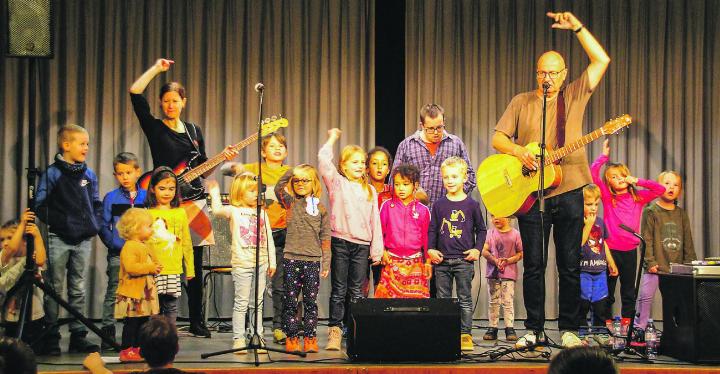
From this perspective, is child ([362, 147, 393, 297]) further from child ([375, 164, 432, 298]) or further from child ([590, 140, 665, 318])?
child ([590, 140, 665, 318])

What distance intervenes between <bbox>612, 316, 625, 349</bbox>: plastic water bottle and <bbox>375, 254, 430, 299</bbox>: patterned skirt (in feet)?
4.52

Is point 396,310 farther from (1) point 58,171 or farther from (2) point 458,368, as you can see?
(1) point 58,171

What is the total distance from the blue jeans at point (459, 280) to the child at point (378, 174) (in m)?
0.54

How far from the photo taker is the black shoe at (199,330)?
6918 millimetres

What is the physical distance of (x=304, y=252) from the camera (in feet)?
19.6

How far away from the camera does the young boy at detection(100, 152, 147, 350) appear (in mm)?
6383

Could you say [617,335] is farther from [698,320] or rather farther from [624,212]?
[698,320]

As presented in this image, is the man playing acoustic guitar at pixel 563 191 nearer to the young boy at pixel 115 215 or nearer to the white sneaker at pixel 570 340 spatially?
the white sneaker at pixel 570 340

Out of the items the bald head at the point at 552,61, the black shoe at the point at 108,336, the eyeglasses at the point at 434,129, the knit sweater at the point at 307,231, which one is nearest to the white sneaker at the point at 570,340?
the knit sweater at the point at 307,231

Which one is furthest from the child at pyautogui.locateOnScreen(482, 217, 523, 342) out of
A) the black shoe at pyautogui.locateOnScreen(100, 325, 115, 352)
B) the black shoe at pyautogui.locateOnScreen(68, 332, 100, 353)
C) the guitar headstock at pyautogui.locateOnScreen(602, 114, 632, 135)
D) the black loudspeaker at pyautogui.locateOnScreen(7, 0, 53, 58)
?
the black loudspeaker at pyautogui.locateOnScreen(7, 0, 53, 58)

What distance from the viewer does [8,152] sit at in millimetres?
8375

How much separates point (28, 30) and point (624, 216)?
5.01m

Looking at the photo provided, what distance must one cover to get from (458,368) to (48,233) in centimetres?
310

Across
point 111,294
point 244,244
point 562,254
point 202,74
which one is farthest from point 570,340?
point 202,74
